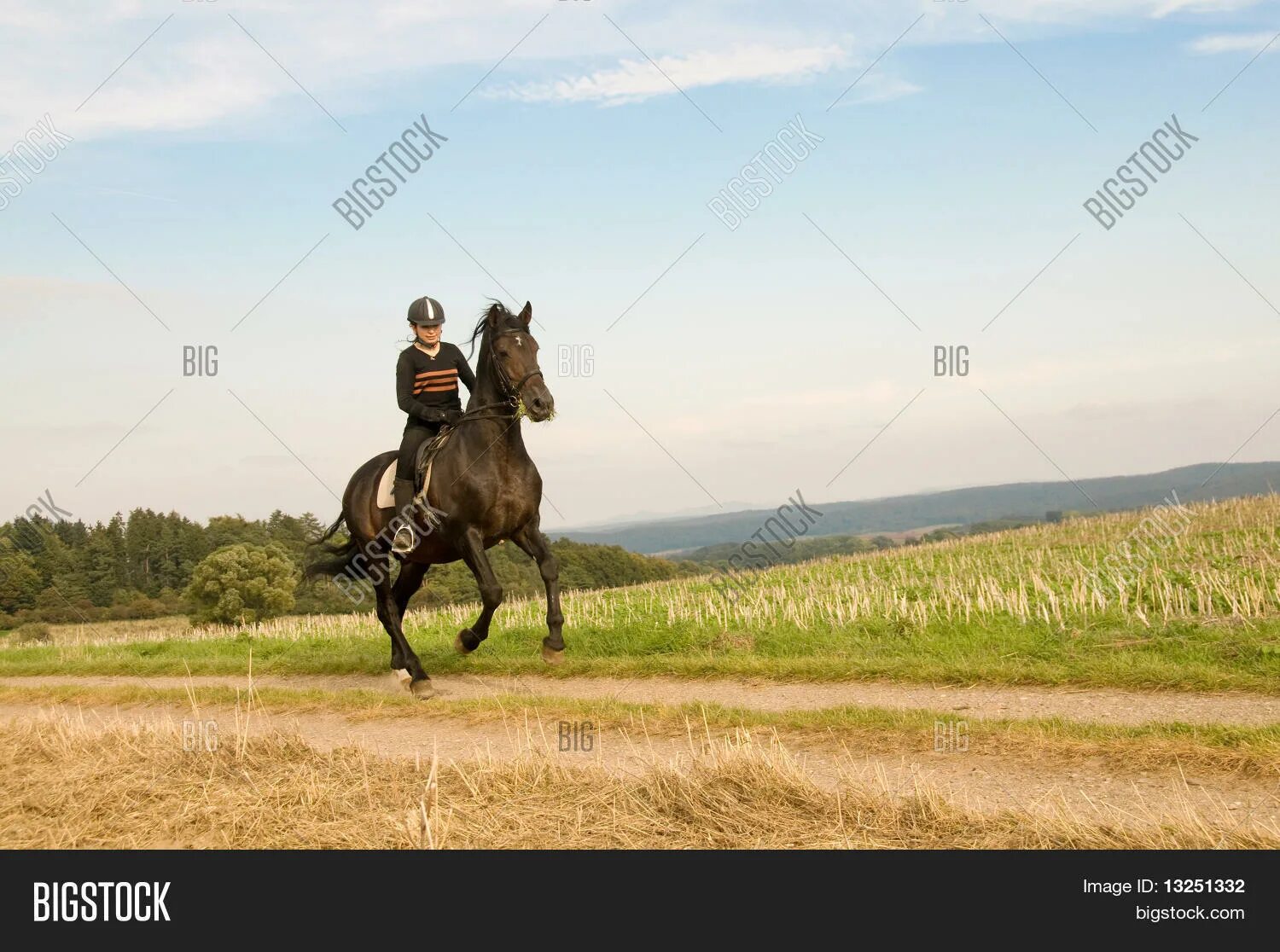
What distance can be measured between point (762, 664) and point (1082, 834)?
707 cm

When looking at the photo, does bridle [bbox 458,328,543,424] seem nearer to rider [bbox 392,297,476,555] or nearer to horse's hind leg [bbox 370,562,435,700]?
rider [bbox 392,297,476,555]

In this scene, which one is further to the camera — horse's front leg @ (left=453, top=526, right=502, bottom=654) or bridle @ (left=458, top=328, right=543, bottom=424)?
horse's front leg @ (left=453, top=526, right=502, bottom=654)

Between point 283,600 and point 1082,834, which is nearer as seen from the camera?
point 1082,834

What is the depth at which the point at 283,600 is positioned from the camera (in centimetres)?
3975

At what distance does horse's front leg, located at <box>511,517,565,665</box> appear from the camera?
11984 mm

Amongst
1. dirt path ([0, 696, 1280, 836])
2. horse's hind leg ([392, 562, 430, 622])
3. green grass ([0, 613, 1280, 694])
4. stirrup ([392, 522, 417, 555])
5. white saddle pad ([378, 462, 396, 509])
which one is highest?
white saddle pad ([378, 462, 396, 509])

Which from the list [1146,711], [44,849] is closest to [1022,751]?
[1146,711]

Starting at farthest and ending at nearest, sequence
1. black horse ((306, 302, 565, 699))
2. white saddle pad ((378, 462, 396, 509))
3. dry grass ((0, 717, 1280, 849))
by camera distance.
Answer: white saddle pad ((378, 462, 396, 509))
black horse ((306, 302, 565, 699))
dry grass ((0, 717, 1280, 849))

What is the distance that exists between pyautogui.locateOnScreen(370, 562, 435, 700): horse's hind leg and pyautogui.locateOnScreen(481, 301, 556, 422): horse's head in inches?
140

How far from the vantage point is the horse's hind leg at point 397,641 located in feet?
40.2

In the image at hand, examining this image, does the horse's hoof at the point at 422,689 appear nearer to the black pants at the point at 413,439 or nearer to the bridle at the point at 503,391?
the black pants at the point at 413,439

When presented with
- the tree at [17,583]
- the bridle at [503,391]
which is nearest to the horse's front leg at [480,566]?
the bridle at [503,391]

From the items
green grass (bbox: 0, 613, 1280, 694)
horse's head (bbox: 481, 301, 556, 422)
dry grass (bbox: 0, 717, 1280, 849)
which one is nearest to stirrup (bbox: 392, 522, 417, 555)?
green grass (bbox: 0, 613, 1280, 694)
